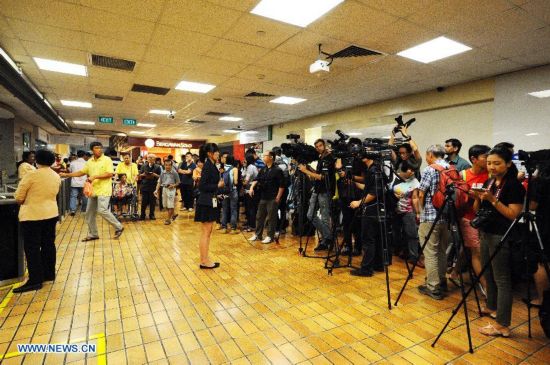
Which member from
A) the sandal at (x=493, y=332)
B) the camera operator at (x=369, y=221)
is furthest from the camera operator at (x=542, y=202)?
the camera operator at (x=369, y=221)

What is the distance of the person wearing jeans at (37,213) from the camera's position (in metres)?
2.96

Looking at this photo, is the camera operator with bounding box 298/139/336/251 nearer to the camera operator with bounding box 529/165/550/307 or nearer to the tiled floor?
the tiled floor

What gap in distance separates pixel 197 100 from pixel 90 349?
685cm

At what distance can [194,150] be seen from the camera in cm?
1964

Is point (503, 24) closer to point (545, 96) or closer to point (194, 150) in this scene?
point (545, 96)

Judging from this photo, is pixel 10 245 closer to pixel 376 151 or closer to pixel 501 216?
pixel 376 151

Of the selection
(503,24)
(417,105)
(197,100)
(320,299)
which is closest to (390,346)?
(320,299)

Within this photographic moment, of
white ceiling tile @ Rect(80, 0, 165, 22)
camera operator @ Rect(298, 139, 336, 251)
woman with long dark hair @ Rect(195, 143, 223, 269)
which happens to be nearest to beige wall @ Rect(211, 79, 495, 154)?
camera operator @ Rect(298, 139, 336, 251)

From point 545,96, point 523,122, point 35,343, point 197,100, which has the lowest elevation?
point 35,343

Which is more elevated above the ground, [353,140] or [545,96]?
[545,96]

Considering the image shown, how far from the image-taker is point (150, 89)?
22.8ft

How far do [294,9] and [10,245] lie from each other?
409 centimetres

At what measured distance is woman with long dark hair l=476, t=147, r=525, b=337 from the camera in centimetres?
209

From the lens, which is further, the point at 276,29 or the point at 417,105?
the point at 417,105
